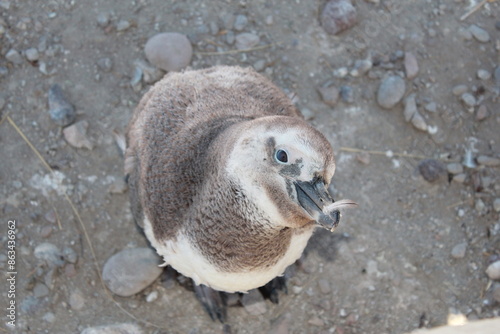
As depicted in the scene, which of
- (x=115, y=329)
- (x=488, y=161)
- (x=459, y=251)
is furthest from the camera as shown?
(x=488, y=161)

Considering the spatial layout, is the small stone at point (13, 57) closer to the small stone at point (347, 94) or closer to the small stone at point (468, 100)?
the small stone at point (347, 94)

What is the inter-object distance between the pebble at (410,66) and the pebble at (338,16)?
0.59 metres

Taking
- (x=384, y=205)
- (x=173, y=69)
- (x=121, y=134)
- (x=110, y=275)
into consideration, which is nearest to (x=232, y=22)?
(x=173, y=69)

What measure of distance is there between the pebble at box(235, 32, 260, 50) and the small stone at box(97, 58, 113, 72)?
3.71 ft

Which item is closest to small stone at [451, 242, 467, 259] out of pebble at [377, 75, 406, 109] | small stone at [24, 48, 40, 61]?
pebble at [377, 75, 406, 109]

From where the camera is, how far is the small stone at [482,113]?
16.0ft

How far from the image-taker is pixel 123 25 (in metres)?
5.08

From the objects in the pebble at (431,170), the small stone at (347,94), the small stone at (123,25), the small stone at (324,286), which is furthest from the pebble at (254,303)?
the small stone at (123,25)

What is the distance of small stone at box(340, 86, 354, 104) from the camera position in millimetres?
4957

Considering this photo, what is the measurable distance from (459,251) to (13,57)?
13.2 feet

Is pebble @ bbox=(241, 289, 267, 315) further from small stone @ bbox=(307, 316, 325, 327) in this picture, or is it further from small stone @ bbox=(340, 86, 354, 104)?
small stone @ bbox=(340, 86, 354, 104)

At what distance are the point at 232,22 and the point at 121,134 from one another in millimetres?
1451

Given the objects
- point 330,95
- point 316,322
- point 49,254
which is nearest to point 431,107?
point 330,95

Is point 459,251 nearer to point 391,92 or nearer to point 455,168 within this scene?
point 455,168
